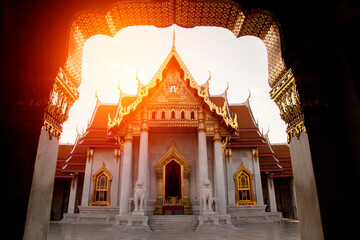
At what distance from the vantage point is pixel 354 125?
9.44 ft

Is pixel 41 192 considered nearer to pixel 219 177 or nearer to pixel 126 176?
pixel 126 176

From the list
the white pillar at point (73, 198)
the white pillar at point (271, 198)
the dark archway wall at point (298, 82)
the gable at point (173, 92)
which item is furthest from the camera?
the white pillar at point (271, 198)

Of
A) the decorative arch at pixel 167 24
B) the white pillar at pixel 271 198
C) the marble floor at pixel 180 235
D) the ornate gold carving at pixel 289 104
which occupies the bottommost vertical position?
the marble floor at pixel 180 235

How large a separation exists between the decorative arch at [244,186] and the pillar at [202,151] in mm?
3918

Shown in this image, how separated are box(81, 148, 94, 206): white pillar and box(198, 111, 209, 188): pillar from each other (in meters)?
6.81

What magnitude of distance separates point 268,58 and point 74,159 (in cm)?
1443

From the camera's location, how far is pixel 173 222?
10.1 m

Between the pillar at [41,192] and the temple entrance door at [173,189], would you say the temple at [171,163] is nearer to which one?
the temple entrance door at [173,189]

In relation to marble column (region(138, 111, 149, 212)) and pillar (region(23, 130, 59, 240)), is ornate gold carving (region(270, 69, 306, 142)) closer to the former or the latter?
pillar (region(23, 130, 59, 240))

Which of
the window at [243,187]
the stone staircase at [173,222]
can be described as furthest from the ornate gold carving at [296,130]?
the window at [243,187]

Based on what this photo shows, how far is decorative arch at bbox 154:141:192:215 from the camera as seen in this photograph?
11.5 m

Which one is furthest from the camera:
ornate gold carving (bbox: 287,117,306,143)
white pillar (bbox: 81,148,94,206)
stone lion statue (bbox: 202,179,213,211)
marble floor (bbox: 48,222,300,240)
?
white pillar (bbox: 81,148,94,206)

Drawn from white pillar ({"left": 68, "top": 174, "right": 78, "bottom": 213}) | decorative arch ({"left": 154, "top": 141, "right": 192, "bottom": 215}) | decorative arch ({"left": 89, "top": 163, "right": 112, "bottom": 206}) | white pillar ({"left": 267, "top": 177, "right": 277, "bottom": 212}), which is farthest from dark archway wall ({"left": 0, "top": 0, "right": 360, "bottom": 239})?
white pillar ({"left": 267, "top": 177, "right": 277, "bottom": 212})

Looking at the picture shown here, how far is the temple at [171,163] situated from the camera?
35.1 ft
